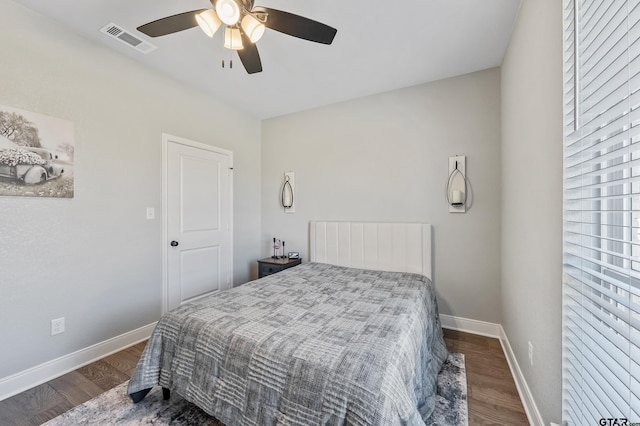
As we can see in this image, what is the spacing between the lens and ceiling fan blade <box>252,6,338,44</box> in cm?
155

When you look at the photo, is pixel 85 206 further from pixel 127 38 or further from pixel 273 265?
pixel 273 265

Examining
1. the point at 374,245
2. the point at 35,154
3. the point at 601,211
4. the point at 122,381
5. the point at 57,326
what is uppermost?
the point at 35,154

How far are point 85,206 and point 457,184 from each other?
3474 millimetres

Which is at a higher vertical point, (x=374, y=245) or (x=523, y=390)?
(x=374, y=245)

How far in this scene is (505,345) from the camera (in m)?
2.38

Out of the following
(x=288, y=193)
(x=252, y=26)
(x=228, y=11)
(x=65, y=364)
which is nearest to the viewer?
(x=228, y=11)

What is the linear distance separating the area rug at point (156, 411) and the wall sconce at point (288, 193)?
2475 mm

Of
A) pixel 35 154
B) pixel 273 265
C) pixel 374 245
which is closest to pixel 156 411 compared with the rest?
pixel 273 265

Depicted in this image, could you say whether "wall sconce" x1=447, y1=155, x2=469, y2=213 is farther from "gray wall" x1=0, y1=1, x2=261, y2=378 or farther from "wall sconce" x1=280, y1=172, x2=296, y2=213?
"gray wall" x1=0, y1=1, x2=261, y2=378

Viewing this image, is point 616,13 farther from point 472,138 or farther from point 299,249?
point 299,249

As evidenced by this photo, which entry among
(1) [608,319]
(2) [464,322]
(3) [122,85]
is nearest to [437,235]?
(2) [464,322]

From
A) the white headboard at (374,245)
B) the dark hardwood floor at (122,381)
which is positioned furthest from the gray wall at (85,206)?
the white headboard at (374,245)

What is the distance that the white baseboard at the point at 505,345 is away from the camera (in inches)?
62.5

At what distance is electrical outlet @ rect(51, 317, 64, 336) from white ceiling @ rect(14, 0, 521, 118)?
2.33m
